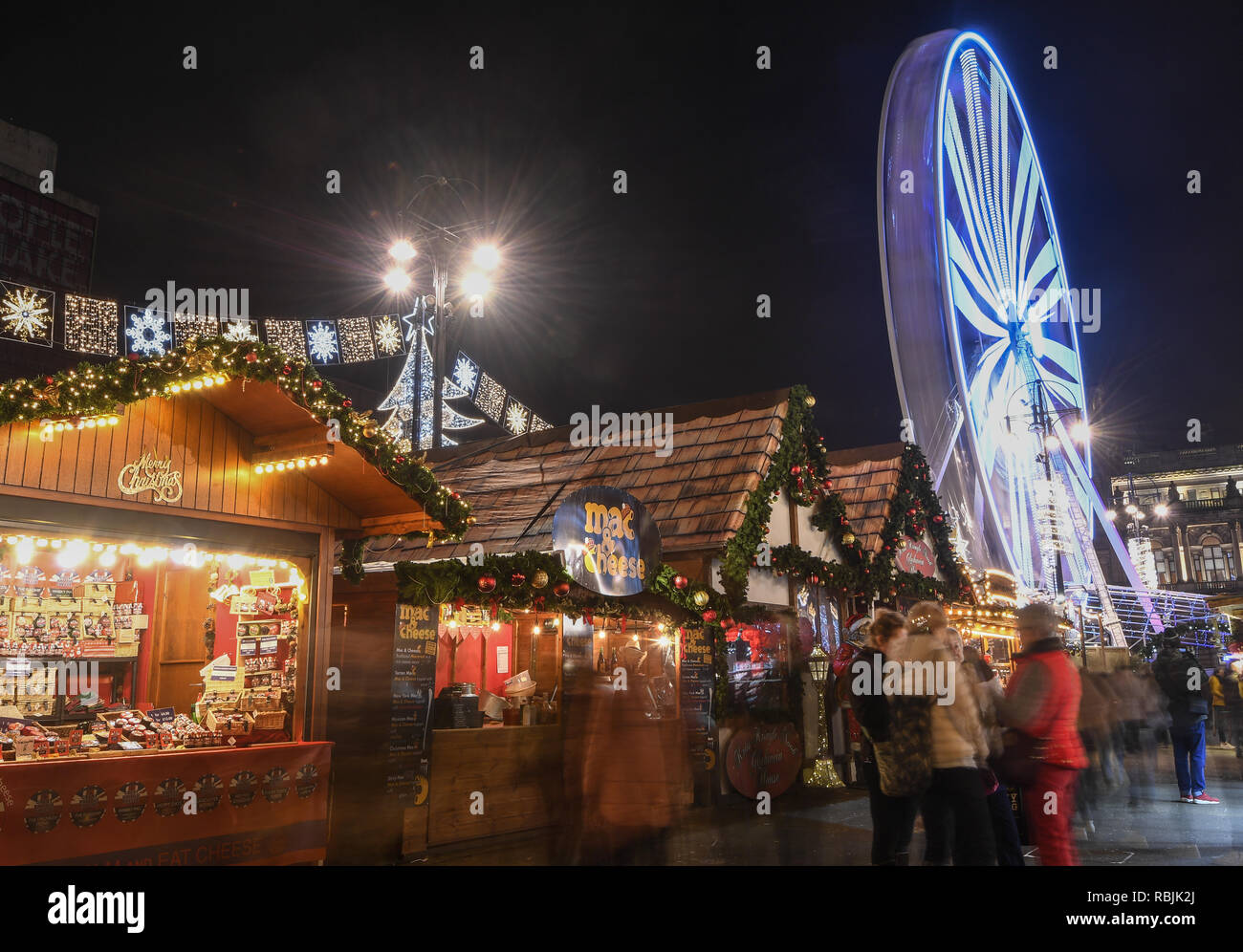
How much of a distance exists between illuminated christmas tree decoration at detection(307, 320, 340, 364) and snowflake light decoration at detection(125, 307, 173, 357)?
190cm

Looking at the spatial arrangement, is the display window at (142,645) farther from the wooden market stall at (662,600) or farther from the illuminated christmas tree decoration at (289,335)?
the illuminated christmas tree decoration at (289,335)

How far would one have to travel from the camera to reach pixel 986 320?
57.1ft

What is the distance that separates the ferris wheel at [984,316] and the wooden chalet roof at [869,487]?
1869mm

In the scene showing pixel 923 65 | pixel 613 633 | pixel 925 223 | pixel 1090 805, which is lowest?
pixel 1090 805

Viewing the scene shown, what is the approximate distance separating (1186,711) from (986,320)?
1008 cm

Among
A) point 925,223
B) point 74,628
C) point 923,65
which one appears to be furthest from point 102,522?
point 923,65

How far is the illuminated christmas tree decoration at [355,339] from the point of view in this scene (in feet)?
45.5

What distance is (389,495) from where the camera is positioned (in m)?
6.88

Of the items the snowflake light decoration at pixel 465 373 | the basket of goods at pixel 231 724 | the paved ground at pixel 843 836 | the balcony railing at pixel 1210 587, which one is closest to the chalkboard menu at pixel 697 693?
the paved ground at pixel 843 836

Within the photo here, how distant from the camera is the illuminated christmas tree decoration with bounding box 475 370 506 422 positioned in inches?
742

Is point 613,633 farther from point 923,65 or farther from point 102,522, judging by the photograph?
point 923,65

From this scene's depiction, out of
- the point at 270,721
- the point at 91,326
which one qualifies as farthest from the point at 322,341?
the point at 270,721

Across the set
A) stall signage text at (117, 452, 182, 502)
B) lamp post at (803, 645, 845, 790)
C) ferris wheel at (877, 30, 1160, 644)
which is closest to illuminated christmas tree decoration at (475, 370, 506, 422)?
ferris wheel at (877, 30, 1160, 644)
